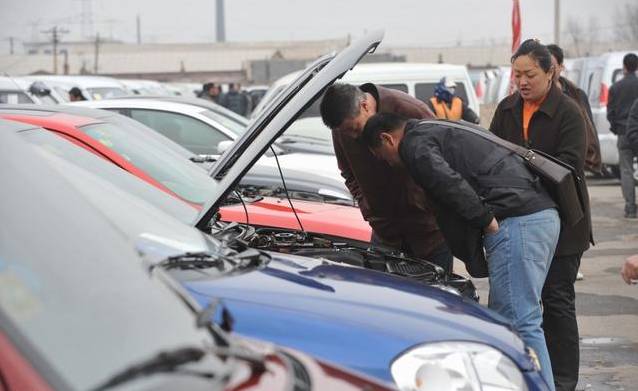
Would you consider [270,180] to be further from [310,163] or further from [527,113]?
[527,113]

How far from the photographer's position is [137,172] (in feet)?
21.7

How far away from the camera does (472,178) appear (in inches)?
213

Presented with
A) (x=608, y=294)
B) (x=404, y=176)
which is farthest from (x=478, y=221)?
(x=608, y=294)

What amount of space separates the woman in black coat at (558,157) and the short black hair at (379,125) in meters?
0.88

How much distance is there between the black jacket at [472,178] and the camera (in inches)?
207

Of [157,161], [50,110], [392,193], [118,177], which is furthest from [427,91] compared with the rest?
[118,177]

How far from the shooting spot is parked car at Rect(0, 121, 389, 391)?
2.15 m

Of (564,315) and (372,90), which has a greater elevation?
(372,90)

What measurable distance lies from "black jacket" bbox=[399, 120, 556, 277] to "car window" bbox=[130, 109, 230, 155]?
6403 millimetres

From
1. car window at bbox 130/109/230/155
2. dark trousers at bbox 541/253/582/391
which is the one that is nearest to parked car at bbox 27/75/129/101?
car window at bbox 130/109/230/155

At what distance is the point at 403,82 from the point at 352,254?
30.9ft

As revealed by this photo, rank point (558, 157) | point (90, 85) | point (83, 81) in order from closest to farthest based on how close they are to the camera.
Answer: point (558, 157) → point (90, 85) → point (83, 81)

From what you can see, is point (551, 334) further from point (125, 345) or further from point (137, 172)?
point (125, 345)

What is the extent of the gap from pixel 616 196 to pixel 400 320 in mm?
13777
